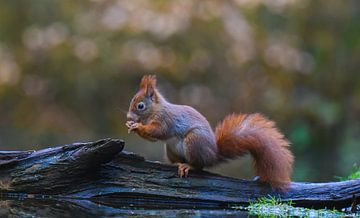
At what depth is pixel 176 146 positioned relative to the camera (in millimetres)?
5508

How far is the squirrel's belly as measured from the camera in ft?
17.9

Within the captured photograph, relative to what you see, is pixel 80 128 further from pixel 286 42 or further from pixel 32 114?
pixel 286 42

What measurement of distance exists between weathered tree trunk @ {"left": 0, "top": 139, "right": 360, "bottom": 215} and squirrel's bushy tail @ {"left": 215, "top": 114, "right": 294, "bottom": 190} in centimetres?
Answer: 10

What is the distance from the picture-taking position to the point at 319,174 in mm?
9258

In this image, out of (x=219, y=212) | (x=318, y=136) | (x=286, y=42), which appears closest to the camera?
(x=219, y=212)

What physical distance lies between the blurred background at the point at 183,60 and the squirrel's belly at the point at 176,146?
11.4 meters

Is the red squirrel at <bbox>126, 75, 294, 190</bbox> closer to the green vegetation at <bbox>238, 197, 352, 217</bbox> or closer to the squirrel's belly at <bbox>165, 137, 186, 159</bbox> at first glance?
the squirrel's belly at <bbox>165, 137, 186, 159</bbox>

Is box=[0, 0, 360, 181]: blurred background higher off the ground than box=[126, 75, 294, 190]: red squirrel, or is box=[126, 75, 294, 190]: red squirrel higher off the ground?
box=[0, 0, 360, 181]: blurred background

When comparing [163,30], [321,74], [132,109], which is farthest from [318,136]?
[132,109]

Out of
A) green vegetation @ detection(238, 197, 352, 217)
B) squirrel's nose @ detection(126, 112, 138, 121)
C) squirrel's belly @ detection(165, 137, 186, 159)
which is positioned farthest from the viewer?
squirrel's nose @ detection(126, 112, 138, 121)

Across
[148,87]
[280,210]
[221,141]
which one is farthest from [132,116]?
[280,210]

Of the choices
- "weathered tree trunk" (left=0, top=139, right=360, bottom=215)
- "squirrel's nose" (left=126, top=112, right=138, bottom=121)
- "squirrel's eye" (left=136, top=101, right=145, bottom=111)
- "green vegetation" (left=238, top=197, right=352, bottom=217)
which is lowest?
"green vegetation" (left=238, top=197, right=352, bottom=217)

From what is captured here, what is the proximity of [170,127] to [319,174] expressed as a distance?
423cm

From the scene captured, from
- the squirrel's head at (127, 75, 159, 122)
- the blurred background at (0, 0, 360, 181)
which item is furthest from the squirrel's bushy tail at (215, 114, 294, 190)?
the blurred background at (0, 0, 360, 181)
